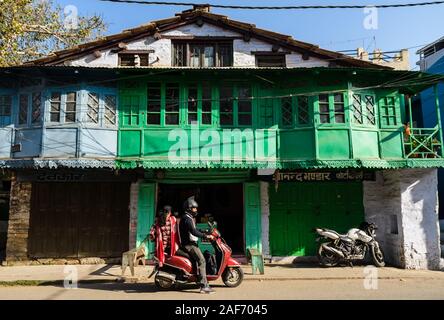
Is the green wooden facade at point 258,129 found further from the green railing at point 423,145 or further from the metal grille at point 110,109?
the metal grille at point 110,109

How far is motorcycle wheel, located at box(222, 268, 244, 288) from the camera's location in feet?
26.9

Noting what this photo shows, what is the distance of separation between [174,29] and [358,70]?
7.14 metres

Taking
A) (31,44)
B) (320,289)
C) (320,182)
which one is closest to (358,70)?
(320,182)

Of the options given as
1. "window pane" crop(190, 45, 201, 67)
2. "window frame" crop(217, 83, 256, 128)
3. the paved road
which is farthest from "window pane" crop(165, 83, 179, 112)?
the paved road

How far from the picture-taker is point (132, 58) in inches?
532

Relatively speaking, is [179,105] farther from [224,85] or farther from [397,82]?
[397,82]

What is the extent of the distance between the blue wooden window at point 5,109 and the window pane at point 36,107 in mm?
970

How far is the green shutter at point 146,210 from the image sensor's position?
1222cm

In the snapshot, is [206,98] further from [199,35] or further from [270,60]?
[270,60]

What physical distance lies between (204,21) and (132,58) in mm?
3224

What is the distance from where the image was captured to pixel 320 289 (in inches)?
332

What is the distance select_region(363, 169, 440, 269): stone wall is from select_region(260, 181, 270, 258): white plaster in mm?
4225

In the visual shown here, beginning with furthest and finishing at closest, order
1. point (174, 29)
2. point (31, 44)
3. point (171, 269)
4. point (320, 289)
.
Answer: point (31, 44)
point (174, 29)
point (320, 289)
point (171, 269)

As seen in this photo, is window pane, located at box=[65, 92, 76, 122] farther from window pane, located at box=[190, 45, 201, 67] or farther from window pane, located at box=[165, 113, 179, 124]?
window pane, located at box=[190, 45, 201, 67]
